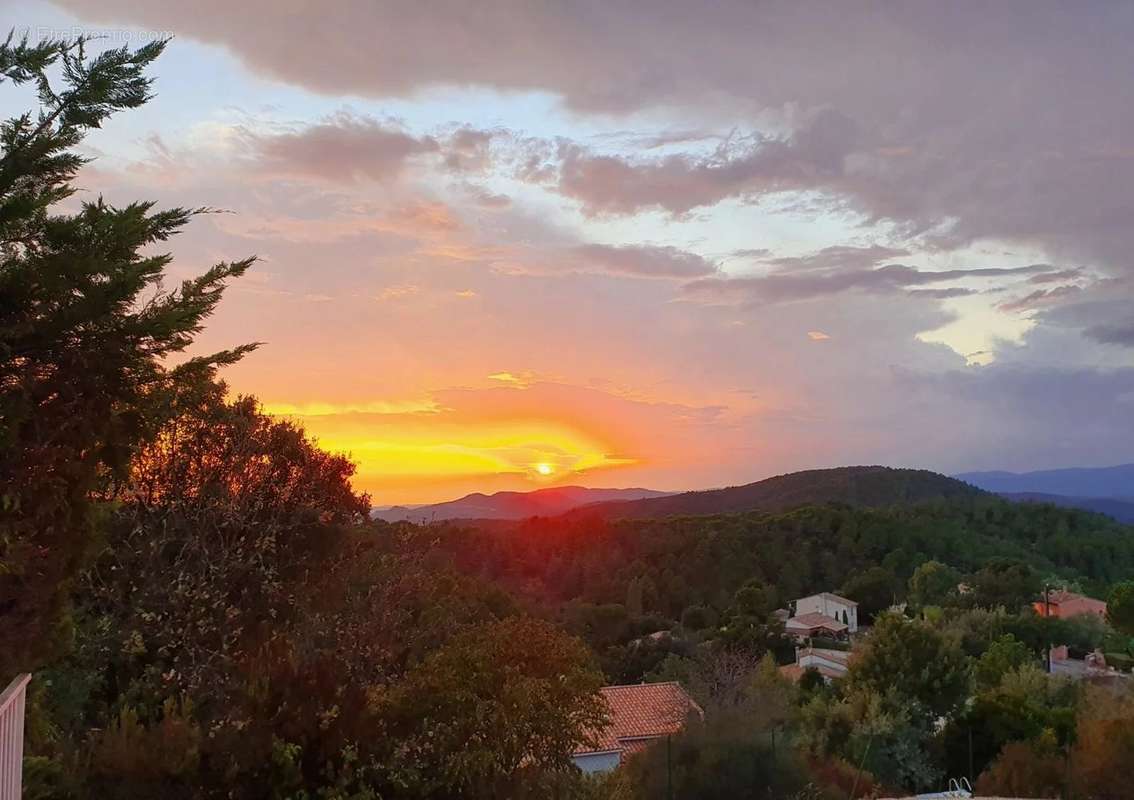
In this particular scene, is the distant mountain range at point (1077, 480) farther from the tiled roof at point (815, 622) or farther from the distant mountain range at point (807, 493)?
A: the tiled roof at point (815, 622)

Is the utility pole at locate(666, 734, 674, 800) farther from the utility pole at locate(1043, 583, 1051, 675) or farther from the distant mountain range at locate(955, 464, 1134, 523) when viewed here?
the distant mountain range at locate(955, 464, 1134, 523)

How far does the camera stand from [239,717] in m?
6.46

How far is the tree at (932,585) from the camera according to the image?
126 feet

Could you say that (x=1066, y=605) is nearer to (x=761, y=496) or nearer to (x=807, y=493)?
(x=807, y=493)

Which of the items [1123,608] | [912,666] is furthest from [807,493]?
[912,666]

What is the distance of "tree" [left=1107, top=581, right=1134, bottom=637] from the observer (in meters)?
24.2

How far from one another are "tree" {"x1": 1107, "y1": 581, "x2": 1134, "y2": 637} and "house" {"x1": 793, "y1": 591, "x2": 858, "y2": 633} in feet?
58.0

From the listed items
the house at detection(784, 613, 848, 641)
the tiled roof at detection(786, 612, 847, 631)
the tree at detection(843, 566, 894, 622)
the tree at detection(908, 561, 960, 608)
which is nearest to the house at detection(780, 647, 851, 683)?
the house at detection(784, 613, 848, 641)

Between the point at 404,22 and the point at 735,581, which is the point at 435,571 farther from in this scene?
the point at 735,581

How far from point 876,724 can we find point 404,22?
12996 mm

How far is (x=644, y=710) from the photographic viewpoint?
746 inches

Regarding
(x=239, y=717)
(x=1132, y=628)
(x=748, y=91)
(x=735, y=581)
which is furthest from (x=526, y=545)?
(x=239, y=717)

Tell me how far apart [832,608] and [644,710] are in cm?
2657

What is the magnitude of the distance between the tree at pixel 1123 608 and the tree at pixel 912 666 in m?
9.33
